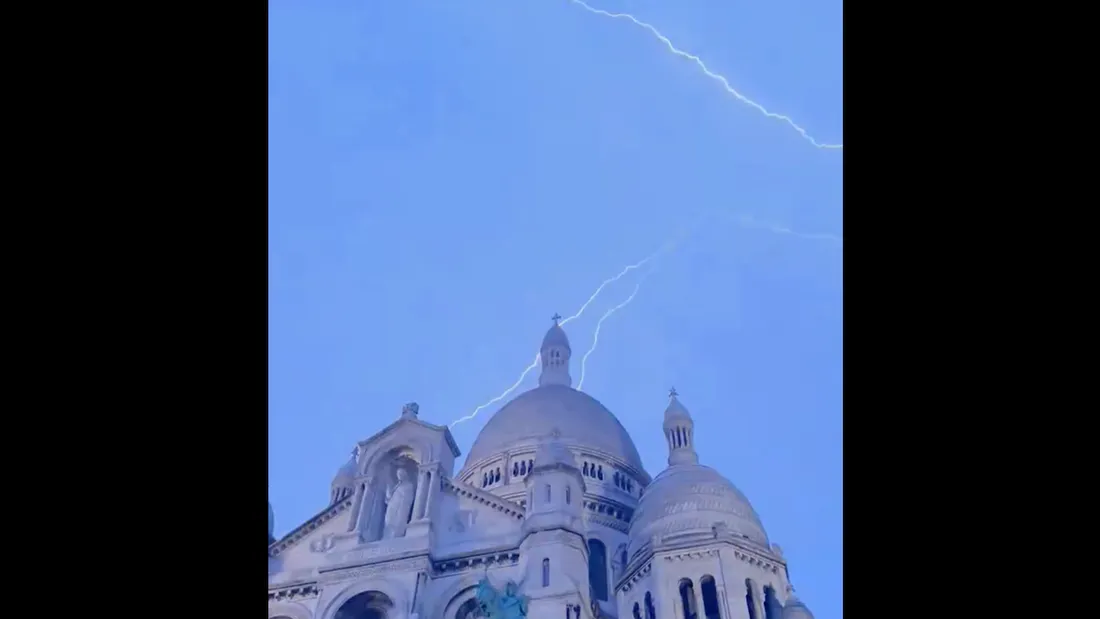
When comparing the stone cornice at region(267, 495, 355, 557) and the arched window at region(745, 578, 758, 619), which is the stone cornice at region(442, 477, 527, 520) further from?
the arched window at region(745, 578, 758, 619)

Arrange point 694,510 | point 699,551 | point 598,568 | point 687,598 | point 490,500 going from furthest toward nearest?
point 598,568 → point 694,510 → point 699,551 → point 687,598 → point 490,500

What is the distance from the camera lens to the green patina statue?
22734 millimetres

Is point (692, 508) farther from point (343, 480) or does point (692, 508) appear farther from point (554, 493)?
point (343, 480)

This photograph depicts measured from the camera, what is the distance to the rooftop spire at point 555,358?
45156 mm

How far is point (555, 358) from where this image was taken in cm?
4603

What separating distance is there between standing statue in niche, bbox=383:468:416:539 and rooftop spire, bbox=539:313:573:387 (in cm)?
1687

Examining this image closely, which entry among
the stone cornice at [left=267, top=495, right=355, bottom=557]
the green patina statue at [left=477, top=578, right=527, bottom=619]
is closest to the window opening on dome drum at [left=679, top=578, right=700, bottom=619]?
the green patina statue at [left=477, top=578, right=527, bottom=619]

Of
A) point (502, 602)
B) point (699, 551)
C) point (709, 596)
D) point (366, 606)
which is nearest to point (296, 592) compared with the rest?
point (366, 606)

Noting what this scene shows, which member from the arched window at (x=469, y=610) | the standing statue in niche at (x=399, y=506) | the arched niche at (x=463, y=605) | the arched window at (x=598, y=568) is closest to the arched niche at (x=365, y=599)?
the arched niche at (x=463, y=605)

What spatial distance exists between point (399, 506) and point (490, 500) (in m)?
2.61

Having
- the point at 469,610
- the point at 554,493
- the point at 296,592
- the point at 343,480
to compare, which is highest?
the point at 343,480
